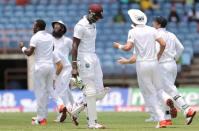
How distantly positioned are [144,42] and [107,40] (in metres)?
18.2

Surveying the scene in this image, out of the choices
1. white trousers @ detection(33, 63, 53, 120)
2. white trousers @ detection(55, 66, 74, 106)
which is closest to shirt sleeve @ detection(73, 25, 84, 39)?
white trousers @ detection(33, 63, 53, 120)

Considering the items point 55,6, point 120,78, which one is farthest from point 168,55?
point 55,6

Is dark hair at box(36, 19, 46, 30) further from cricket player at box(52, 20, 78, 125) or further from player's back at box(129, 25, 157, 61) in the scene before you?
player's back at box(129, 25, 157, 61)

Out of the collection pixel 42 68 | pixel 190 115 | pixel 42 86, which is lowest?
pixel 190 115

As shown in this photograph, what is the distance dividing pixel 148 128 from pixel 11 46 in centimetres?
1795

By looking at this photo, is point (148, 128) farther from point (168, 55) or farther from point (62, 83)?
point (62, 83)

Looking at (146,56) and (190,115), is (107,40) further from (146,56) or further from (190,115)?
(146,56)

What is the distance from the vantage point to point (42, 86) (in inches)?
730

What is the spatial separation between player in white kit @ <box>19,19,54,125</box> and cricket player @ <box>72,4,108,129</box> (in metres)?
2.58

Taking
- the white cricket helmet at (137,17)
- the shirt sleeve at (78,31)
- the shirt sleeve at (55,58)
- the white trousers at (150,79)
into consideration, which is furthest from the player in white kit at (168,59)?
the shirt sleeve at (78,31)

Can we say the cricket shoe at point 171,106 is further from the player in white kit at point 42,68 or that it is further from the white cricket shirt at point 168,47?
the player in white kit at point 42,68

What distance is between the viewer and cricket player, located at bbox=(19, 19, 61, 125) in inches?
727

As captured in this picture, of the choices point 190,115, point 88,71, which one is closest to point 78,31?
point 88,71

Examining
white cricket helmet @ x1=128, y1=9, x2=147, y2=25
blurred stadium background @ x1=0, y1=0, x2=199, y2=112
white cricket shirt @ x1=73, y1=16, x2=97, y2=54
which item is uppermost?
white cricket helmet @ x1=128, y1=9, x2=147, y2=25
